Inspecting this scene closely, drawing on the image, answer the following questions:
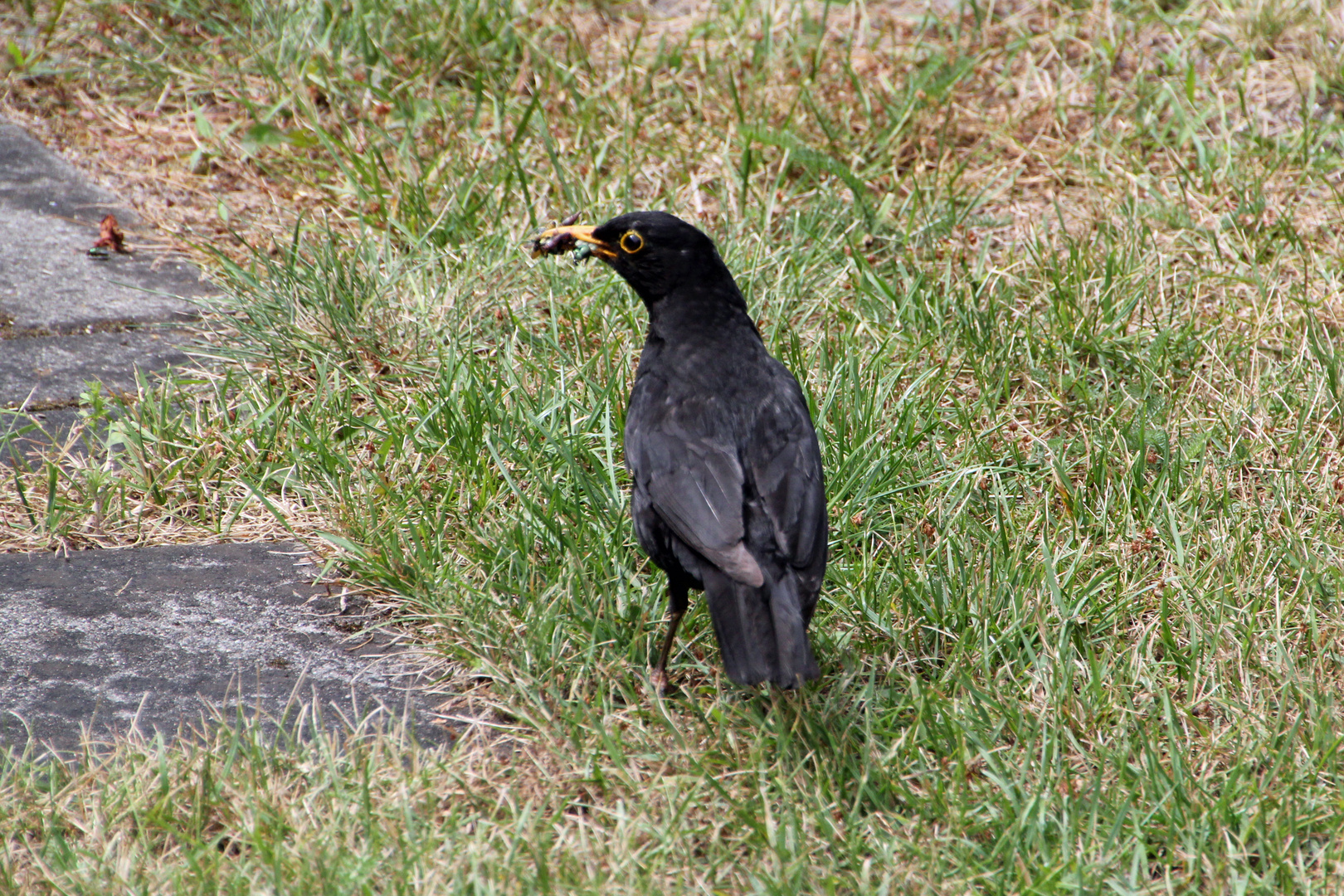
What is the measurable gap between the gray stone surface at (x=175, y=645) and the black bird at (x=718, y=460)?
70 cm

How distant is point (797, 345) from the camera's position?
424 centimetres

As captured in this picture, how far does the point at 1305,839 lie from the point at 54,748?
8.40 ft

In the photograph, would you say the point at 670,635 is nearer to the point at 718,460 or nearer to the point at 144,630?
the point at 718,460

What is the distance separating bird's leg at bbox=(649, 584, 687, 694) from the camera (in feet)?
10.3

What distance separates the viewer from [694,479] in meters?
3.10

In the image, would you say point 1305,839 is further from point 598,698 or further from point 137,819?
point 137,819

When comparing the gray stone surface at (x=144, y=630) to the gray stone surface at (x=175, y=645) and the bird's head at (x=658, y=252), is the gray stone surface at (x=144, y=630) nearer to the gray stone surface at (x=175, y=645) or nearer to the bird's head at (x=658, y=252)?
the gray stone surface at (x=175, y=645)

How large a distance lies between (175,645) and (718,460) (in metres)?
1.37

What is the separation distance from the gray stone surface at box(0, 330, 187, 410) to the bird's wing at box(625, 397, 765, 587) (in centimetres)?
182

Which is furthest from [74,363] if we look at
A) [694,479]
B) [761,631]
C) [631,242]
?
[761,631]

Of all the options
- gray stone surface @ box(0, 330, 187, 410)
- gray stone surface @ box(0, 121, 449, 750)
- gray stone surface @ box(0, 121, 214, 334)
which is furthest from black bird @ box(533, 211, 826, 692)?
gray stone surface @ box(0, 121, 214, 334)

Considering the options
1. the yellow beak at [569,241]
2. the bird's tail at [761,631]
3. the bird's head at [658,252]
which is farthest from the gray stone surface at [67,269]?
the bird's tail at [761,631]

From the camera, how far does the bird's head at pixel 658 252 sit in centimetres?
361

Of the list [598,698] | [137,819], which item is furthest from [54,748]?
[598,698]
